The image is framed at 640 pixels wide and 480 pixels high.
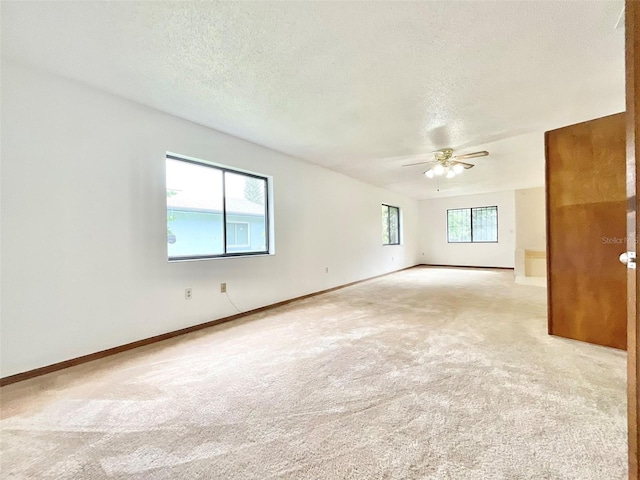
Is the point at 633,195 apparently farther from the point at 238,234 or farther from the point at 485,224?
the point at 485,224

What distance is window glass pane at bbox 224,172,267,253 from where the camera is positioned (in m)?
3.79

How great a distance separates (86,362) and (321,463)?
230cm

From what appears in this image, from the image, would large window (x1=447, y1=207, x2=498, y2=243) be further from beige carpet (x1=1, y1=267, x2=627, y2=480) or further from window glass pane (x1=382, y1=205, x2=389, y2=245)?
beige carpet (x1=1, y1=267, x2=627, y2=480)

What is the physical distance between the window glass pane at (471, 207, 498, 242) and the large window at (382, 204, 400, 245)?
259 cm

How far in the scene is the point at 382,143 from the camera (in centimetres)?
399

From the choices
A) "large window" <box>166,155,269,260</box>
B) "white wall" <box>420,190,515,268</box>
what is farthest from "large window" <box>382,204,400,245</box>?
"large window" <box>166,155,269,260</box>

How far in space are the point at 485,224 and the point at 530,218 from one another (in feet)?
4.68

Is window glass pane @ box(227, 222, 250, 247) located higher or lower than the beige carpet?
higher

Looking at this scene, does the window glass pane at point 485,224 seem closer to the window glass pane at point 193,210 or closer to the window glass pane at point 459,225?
the window glass pane at point 459,225

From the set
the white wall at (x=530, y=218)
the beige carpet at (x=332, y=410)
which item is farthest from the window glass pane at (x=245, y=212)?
the white wall at (x=530, y=218)

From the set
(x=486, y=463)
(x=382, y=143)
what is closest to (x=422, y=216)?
(x=382, y=143)

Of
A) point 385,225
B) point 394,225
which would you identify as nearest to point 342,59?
point 385,225

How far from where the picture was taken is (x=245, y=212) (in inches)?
157

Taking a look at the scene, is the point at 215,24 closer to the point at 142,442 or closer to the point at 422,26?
the point at 422,26
